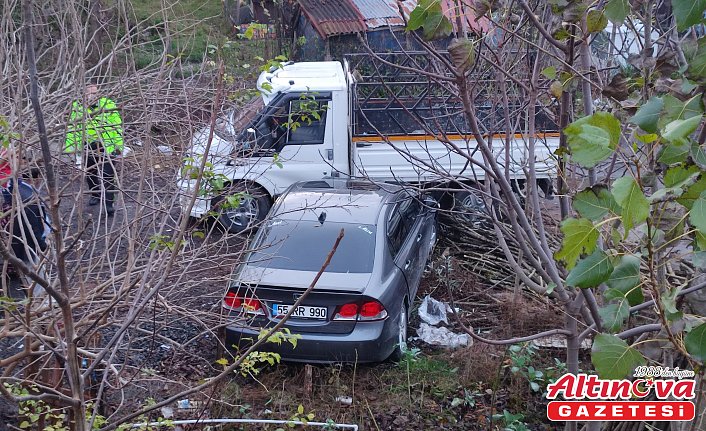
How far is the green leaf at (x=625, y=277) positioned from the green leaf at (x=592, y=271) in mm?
63

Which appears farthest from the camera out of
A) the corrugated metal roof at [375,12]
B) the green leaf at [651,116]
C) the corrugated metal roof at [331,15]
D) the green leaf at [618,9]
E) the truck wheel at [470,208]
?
the corrugated metal roof at [331,15]

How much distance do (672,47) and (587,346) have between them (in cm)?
366

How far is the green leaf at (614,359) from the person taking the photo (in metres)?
1.83

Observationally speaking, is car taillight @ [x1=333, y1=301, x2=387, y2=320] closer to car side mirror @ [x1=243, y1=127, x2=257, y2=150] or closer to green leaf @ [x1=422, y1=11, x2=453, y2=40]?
car side mirror @ [x1=243, y1=127, x2=257, y2=150]

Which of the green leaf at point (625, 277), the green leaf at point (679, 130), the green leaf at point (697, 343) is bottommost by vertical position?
the green leaf at point (697, 343)

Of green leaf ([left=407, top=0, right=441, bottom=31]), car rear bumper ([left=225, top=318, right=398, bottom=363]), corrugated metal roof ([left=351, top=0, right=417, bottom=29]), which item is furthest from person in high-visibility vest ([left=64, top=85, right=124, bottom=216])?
corrugated metal roof ([left=351, top=0, right=417, bottom=29])

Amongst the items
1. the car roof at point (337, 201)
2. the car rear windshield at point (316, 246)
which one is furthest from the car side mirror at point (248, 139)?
the car rear windshield at point (316, 246)

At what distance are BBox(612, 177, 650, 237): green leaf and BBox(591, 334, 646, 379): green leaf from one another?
1.54 ft

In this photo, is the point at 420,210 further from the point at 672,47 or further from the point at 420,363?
the point at 672,47

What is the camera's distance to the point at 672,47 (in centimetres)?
322

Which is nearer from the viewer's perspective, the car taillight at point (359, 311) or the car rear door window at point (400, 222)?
the car taillight at point (359, 311)

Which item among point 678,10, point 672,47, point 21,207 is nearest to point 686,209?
point 678,10

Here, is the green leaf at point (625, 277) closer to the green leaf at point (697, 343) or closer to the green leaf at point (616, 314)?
the green leaf at point (616, 314)

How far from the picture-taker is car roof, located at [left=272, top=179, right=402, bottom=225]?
6312mm
